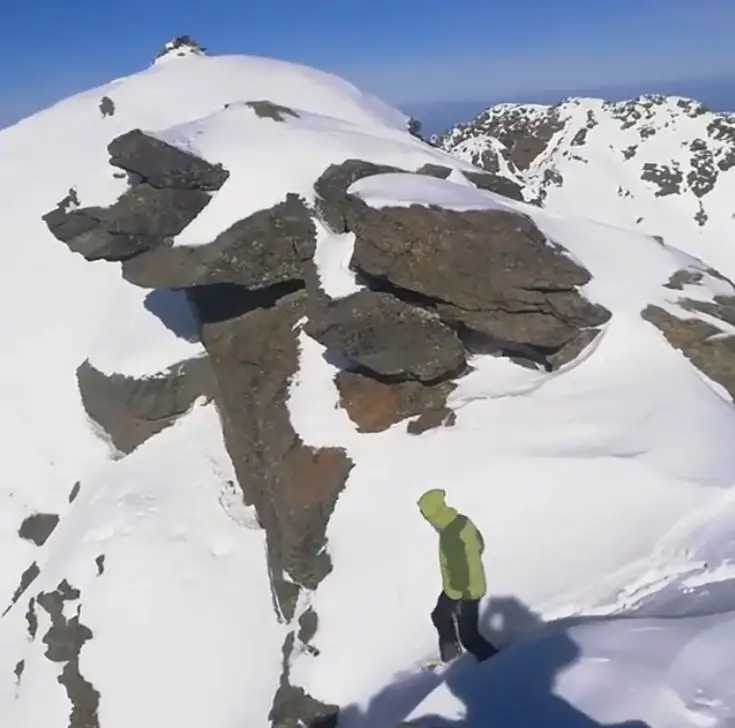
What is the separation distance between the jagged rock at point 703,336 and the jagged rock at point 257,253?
9.61 meters

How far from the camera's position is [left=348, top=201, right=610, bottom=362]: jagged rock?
1967 centimetres

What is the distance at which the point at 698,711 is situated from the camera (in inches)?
342

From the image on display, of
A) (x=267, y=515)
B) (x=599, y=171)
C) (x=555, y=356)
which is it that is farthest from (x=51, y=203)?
(x=599, y=171)

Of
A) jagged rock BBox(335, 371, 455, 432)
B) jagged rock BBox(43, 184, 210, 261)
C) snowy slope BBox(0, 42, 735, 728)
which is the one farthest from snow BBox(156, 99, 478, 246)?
jagged rock BBox(335, 371, 455, 432)

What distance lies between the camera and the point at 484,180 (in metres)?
27.1

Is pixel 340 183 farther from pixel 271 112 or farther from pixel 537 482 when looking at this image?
pixel 537 482

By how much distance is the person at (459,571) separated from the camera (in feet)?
38.0

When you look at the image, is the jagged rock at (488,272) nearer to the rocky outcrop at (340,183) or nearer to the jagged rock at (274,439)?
the rocky outcrop at (340,183)

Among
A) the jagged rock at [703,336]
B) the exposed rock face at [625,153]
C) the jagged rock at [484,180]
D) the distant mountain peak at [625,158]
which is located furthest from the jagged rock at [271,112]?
the distant mountain peak at [625,158]

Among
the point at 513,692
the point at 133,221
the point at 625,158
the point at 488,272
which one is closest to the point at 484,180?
the point at 488,272

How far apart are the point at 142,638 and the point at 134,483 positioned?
5.57 meters

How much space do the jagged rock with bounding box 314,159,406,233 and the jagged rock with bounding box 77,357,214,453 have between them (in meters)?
6.78

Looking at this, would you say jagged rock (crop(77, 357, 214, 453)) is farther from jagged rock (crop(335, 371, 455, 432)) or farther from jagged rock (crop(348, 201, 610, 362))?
jagged rock (crop(348, 201, 610, 362))

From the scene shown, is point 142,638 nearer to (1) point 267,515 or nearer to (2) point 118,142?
(1) point 267,515
